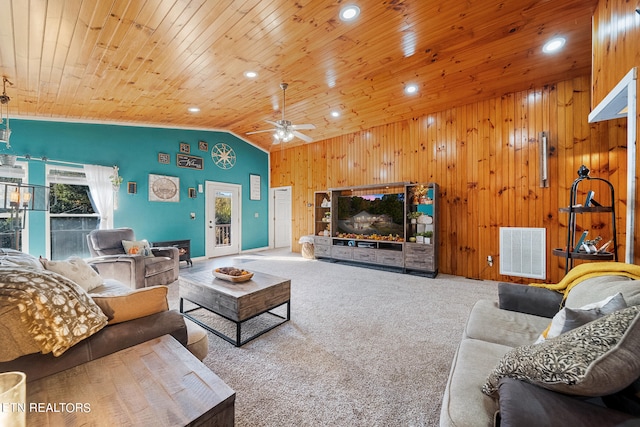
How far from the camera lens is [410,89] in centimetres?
403

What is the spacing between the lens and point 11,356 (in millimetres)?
1010

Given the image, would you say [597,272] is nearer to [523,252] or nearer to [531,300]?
[531,300]

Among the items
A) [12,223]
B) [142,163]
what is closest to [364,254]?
[142,163]

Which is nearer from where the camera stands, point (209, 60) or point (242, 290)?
point (242, 290)

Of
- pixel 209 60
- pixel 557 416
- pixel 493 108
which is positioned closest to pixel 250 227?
pixel 209 60

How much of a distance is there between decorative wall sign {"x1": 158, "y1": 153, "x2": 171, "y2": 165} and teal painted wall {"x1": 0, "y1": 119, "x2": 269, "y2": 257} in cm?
7

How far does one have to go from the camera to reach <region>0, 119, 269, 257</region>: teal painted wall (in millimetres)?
4090

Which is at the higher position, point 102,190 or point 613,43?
point 613,43

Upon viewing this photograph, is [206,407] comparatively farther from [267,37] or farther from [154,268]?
[154,268]

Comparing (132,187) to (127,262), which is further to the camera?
(132,187)

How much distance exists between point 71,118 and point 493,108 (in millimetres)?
7022

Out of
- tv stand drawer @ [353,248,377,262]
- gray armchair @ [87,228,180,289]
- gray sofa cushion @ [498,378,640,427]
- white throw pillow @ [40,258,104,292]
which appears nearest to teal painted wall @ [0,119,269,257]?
gray armchair @ [87,228,180,289]

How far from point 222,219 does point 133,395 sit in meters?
5.86

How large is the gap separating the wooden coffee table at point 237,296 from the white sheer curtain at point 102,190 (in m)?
3.11
